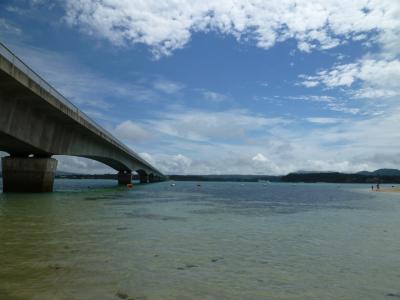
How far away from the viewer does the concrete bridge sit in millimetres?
29484

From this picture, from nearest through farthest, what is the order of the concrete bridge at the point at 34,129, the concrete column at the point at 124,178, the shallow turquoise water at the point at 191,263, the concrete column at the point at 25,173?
the shallow turquoise water at the point at 191,263 → the concrete bridge at the point at 34,129 → the concrete column at the point at 25,173 → the concrete column at the point at 124,178

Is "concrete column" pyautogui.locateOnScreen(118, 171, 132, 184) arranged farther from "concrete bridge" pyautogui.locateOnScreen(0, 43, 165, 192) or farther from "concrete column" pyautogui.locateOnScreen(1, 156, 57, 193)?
"concrete column" pyautogui.locateOnScreen(1, 156, 57, 193)

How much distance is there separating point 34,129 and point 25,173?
9.84 m

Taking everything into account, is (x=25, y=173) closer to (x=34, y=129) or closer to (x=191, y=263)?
(x=34, y=129)

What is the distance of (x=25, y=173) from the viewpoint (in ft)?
147

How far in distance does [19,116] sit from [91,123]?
16.3m

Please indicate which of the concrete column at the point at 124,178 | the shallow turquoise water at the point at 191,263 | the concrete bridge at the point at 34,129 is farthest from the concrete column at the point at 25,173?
the concrete column at the point at 124,178

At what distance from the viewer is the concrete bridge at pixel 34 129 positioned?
2948 centimetres

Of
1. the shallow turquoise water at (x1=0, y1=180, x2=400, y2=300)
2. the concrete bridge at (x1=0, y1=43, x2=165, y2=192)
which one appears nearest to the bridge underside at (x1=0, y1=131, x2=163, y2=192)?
the concrete bridge at (x1=0, y1=43, x2=165, y2=192)

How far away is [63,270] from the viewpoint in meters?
9.44

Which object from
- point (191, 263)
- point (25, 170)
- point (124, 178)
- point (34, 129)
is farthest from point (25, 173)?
point (124, 178)

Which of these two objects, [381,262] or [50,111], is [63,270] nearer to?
[381,262]

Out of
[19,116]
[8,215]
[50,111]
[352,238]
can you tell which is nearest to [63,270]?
[352,238]

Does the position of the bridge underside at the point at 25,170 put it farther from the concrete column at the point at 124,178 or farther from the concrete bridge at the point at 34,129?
the concrete column at the point at 124,178
